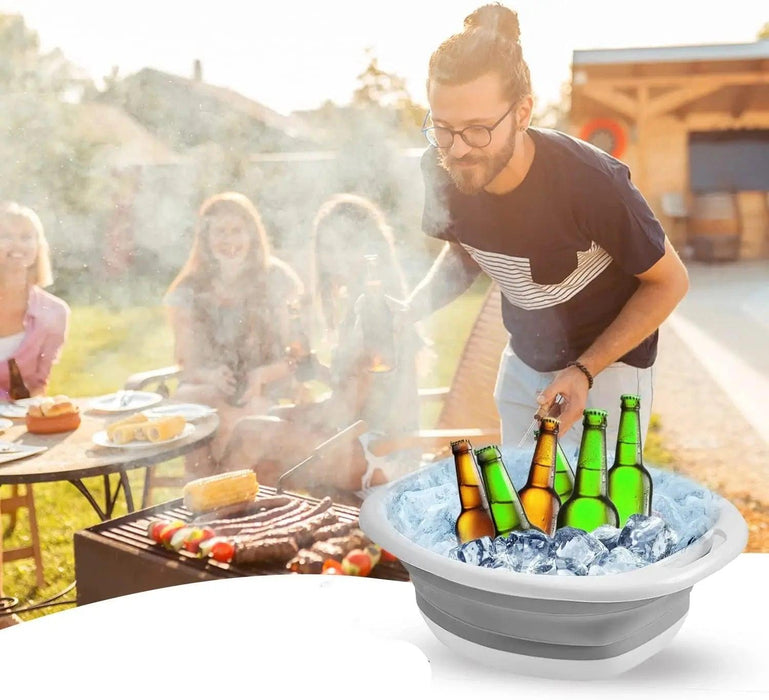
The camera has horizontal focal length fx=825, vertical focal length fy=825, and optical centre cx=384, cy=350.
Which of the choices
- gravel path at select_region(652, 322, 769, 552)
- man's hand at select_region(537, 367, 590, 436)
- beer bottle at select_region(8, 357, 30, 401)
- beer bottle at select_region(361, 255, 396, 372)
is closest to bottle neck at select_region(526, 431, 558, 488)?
man's hand at select_region(537, 367, 590, 436)

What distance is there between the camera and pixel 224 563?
201cm

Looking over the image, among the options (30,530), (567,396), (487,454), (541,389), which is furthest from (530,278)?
(30,530)

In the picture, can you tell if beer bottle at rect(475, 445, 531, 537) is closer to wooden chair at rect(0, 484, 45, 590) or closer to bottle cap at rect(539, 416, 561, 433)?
bottle cap at rect(539, 416, 561, 433)

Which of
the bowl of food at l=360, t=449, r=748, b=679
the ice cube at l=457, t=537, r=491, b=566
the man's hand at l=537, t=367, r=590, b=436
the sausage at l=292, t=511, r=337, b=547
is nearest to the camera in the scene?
the bowl of food at l=360, t=449, r=748, b=679

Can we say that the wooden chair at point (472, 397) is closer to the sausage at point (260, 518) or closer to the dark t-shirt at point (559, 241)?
the dark t-shirt at point (559, 241)

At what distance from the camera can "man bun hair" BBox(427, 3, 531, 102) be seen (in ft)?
6.70

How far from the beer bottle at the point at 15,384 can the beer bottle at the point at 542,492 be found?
165 centimetres

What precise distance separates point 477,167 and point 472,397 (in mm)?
758

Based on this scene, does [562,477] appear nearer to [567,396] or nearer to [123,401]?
[567,396]

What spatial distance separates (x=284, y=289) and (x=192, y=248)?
0.30 m

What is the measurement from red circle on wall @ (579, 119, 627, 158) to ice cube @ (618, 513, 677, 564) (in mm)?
1472

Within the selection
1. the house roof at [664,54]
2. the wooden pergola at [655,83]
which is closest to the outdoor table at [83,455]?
the wooden pergola at [655,83]

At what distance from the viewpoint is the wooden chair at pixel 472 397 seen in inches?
96.3

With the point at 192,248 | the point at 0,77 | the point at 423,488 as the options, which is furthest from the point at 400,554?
the point at 0,77
